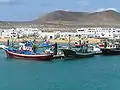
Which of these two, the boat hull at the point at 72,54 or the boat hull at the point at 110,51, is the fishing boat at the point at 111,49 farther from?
the boat hull at the point at 72,54

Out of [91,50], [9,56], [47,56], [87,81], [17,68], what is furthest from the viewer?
[91,50]

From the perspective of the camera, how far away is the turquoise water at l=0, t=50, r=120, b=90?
36.8 m

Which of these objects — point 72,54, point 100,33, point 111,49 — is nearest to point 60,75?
point 72,54

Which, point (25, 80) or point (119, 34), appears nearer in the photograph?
point (25, 80)

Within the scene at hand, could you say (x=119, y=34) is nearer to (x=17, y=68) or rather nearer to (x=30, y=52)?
(x=30, y=52)

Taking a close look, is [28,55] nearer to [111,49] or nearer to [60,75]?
[60,75]

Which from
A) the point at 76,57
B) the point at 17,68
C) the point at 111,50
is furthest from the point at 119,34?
the point at 17,68

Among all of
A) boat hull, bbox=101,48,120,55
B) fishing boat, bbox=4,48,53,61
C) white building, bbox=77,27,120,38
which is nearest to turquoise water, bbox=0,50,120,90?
fishing boat, bbox=4,48,53,61

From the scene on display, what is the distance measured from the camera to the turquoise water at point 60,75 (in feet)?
121

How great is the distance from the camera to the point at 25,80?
131 feet

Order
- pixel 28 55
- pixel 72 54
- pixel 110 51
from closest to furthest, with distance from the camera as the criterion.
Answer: pixel 28 55, pixel 72 54, pixel 110 51

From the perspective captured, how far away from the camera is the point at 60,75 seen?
4356 cm

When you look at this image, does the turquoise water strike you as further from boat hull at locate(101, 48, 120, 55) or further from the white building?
the white building

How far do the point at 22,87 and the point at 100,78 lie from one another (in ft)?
27.7
